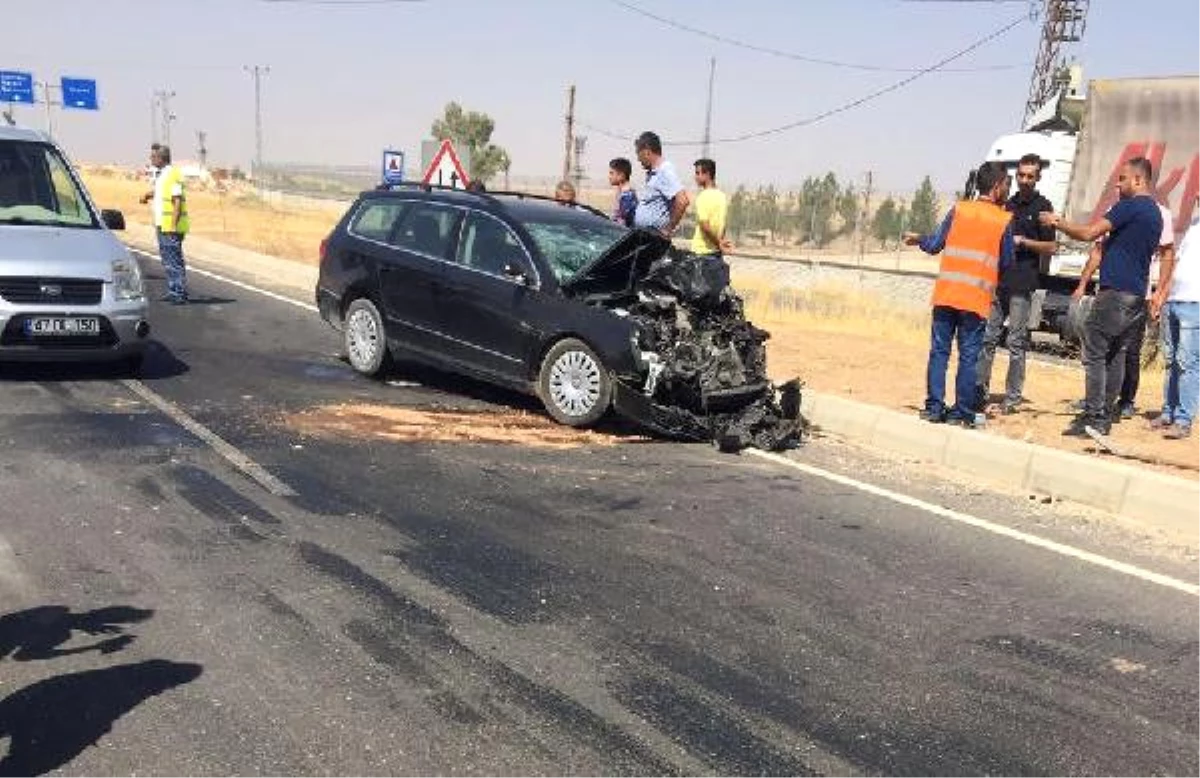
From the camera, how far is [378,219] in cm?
968

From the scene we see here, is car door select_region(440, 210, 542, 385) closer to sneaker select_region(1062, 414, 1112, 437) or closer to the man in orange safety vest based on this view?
the man in orange safety vest

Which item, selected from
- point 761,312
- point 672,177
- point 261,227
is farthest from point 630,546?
point 261,227

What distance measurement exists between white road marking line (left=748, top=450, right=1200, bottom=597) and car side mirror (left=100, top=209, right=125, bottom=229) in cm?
590

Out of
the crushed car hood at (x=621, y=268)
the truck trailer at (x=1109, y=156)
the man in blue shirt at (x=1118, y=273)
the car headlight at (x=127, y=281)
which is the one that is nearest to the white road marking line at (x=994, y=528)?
the crushed car hood at (x=621, y=268)

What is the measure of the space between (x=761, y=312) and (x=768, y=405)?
34.4 feet

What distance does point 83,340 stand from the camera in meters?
8.03

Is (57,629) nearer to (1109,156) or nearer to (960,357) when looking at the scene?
(960,357)

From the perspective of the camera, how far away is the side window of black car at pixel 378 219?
9.48m

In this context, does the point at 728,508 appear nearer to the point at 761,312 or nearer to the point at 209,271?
the point at 761,312

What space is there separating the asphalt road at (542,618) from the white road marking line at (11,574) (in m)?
0.02

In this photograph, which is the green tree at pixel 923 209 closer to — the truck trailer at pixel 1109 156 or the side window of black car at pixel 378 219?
the truck trailer at pixel 1109 156

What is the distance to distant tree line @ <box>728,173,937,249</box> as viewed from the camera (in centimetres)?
5969

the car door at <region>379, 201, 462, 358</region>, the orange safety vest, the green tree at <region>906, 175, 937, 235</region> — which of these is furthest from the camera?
the green tree at <region>906, 175, 937, 235</region>

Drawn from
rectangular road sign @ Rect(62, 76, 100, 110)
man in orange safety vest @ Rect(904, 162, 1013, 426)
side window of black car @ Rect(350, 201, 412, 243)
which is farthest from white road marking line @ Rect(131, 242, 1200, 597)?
rectangular road sign @ Rect(62, 76, 100, 110)
